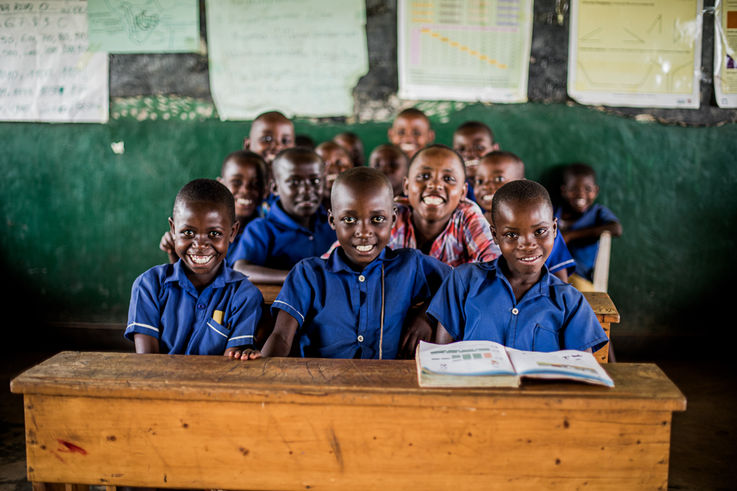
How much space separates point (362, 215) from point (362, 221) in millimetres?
19

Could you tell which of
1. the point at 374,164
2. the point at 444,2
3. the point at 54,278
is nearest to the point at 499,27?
the point at 444,2

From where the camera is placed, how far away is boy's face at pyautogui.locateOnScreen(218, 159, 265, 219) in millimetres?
2883

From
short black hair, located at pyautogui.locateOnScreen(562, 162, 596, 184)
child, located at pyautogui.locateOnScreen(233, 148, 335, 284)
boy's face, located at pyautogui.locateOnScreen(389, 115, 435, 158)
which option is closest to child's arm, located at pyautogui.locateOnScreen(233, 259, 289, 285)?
child, located at pyautogui.locateOnScreen(233, 148, 335, 284)

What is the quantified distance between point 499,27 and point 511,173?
1.28m

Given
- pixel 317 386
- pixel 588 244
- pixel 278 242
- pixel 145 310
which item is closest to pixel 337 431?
pixel 317 386

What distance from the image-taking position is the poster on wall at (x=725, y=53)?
3.53m

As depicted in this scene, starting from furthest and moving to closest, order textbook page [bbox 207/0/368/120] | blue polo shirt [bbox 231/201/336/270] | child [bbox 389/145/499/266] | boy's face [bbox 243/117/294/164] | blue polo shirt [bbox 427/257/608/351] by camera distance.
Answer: textbook page [bbox 207/0/368/120] < boy's face [bbox 243/117/294/164] < blue polo shirt [bbox 231/201/336/270] < child [bbox 389/145/499/266] < blue polo shirt [bbox 427/257/608/351]

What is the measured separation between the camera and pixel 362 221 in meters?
1.81

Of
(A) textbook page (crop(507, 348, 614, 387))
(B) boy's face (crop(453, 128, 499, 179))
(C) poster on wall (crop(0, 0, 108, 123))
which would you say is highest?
(C) poster on wall (crop(0, 0, 108, 123))

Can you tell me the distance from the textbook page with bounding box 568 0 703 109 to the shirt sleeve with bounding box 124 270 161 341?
2.94 metres

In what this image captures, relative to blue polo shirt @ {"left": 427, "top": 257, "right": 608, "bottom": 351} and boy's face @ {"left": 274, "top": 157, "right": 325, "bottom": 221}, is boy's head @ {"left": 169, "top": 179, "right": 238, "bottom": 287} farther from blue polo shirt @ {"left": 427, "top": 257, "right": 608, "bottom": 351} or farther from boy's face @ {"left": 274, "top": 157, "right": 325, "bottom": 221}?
boy's face @ {"left": 274, "top": 157, "right": 325, "bottom": 221}

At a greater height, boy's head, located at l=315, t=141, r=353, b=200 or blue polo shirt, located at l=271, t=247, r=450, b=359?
boy's head, located at l=315, t=141, r=353, b=200

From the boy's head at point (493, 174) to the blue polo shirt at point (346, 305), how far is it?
1101mm

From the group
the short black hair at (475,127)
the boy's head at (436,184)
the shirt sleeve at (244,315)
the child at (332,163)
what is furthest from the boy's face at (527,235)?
the short black hair at (475,127)
